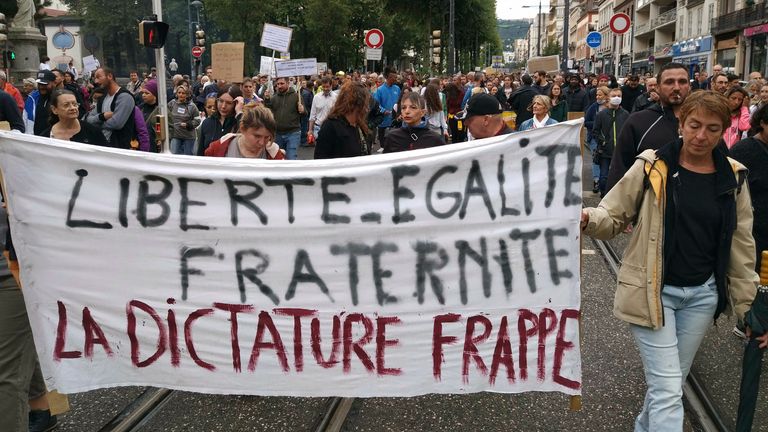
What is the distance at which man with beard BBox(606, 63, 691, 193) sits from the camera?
481cm

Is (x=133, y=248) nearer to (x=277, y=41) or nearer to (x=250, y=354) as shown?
(x=250, y=354)

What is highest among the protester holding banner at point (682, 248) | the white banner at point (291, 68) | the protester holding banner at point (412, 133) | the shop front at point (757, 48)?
the shop front at point (757, 48)

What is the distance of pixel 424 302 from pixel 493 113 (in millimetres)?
1704

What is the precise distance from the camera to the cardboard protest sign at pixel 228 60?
1561cm

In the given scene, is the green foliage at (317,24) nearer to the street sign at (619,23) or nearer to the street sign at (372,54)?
the street sign at (372,54)

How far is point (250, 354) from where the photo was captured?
3.39 metres

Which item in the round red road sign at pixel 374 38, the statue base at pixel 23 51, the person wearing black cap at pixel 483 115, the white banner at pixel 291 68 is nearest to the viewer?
the person wearing black cap at pixel 483 115

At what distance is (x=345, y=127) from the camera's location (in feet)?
19.1

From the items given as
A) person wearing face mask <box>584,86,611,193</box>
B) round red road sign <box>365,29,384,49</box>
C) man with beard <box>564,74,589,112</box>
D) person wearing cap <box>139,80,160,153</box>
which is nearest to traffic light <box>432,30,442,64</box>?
round red road sign <box>365,29,384,49</box>

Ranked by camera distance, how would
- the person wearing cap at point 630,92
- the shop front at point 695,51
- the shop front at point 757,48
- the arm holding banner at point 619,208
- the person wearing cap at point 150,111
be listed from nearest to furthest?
the arm holding banner at point 619,208 → the person wearing cap at point 150,111 → the person wearing cap at point 630,92 → the shop front at point 757,48 → the shop front at point 695,51

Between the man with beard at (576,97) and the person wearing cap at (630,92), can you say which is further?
the person wearing cap at (630,92)

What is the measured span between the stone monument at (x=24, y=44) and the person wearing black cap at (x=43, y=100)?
13.3 meters

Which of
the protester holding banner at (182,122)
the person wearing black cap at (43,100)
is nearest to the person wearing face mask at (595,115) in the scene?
the protester holding banner at (182,122)

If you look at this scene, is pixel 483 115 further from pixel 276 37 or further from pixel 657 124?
pixel 276 37
